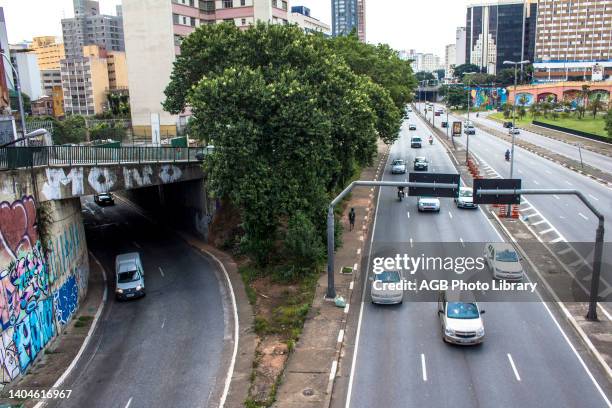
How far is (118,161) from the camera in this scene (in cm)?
3491

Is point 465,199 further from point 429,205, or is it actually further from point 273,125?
point 273,125

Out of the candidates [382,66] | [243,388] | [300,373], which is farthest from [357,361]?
[382,66]

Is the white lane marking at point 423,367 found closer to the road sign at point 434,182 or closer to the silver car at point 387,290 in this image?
the silver car at point 387,290

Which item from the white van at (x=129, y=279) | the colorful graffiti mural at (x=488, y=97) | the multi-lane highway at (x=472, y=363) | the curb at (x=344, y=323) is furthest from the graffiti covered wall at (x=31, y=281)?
the colorful graffiti mural at (x=488, y=97)

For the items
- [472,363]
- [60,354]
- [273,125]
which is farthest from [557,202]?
[60,354]

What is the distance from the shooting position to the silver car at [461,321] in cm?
2262

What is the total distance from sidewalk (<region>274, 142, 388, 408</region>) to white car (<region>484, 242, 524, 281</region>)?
729cm

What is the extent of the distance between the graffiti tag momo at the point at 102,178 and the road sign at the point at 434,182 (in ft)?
57.1

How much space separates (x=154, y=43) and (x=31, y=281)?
6273cm

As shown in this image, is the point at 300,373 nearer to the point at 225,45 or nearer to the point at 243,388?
the point at 243,388

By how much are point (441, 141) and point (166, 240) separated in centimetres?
6324

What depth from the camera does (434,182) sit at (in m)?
Answer: 25.1

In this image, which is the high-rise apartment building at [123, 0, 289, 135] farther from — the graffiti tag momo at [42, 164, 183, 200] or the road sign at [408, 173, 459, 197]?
the road sign at [408, 173, 459, 197]

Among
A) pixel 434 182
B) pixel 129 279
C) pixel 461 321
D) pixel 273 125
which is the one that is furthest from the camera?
pixel 129 279
